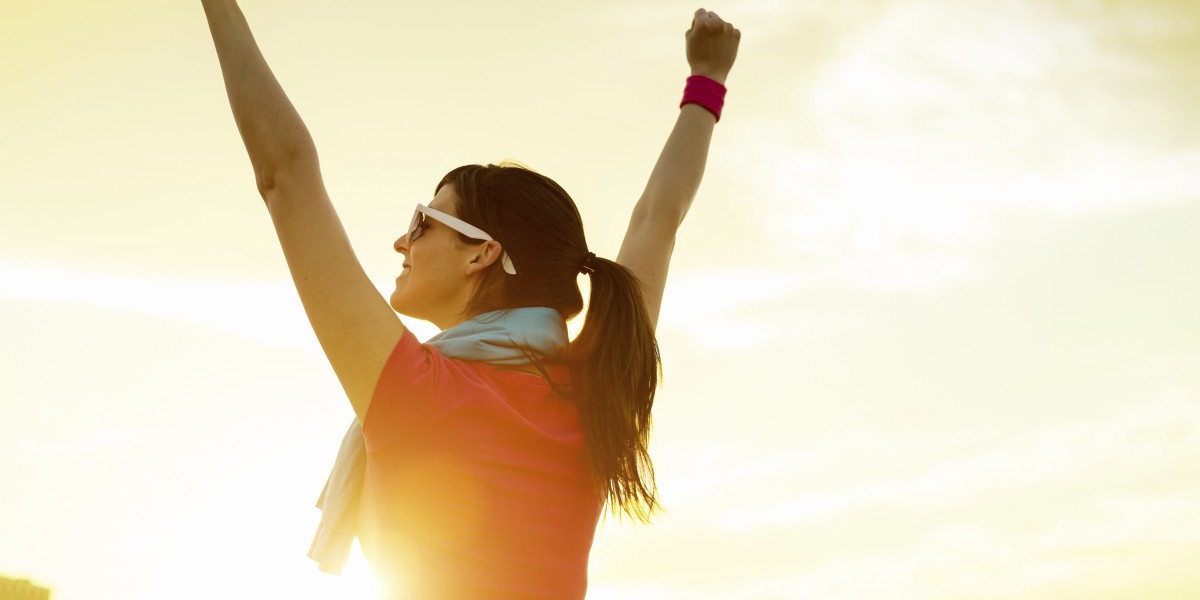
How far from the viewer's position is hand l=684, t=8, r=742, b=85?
4422mm

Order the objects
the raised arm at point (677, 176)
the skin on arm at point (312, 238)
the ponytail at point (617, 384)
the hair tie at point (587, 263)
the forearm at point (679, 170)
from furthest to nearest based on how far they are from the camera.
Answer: the forearm at point (679, 170)
the raised arm at point (677, 176)
the hair tie at point (587, 263)
the ponytail at point (617, 384)
the skin on arm at point (312, 238)

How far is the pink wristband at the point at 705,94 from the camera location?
173 inches

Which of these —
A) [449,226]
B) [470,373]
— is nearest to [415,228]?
[449,226]

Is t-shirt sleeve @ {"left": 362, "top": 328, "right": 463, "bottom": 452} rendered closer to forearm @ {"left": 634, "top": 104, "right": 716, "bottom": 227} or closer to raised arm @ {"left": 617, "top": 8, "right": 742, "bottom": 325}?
raised arm @ {"left": 617, "top": 8, "right": 742, "bottom": 325}

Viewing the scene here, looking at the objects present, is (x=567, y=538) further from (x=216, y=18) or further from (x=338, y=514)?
(x=216, y=18)

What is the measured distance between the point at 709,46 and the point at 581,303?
159cm

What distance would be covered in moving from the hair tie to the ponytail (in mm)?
22

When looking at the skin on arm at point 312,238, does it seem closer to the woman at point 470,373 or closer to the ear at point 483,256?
the woman at point 470,373

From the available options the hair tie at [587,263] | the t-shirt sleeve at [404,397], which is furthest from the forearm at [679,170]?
the t-shirt sleeve at [404,397]

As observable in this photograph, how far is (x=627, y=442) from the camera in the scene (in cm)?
300

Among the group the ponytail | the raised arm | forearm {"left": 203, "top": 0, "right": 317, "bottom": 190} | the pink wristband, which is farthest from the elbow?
the pink wristband

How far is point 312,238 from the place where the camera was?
Result: 101 inches

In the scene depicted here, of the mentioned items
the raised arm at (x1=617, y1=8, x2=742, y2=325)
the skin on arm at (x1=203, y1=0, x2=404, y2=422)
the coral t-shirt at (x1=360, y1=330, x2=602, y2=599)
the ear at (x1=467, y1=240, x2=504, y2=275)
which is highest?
the raised arm at (x1=617, y1=8, x2=742, y2=325)

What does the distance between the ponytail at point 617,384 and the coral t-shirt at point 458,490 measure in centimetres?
16
